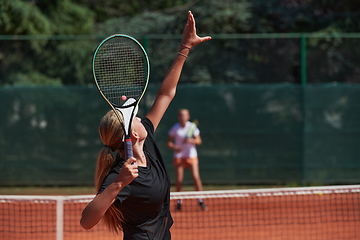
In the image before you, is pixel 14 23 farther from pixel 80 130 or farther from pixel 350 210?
pixel 350 210

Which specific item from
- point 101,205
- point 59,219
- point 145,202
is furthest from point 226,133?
point 101,205

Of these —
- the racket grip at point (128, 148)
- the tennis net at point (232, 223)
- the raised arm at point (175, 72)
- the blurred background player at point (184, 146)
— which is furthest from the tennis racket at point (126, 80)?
the blurred background player at point (184, 146)

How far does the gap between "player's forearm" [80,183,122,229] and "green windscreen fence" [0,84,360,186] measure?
5.75m

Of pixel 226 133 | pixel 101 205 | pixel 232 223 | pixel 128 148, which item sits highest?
pixel 226 133

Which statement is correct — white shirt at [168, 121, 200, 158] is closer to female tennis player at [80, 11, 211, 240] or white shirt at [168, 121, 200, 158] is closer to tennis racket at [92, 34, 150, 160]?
tennis racket at [92, 34, 150, 160]

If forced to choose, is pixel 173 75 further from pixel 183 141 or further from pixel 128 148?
pixel 183 141

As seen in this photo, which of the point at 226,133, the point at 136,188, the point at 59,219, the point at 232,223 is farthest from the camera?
the point at 226,133

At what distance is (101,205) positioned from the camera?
175 centimetres

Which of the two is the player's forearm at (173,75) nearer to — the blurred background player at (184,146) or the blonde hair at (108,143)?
the blonde hair at (108,143)

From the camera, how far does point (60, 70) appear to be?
9.57 metres

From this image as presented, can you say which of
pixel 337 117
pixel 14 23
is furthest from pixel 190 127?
pixel 14 23

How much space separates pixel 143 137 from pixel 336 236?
153 inches

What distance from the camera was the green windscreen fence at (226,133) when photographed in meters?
7.52

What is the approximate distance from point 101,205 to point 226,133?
5963 millimetres
